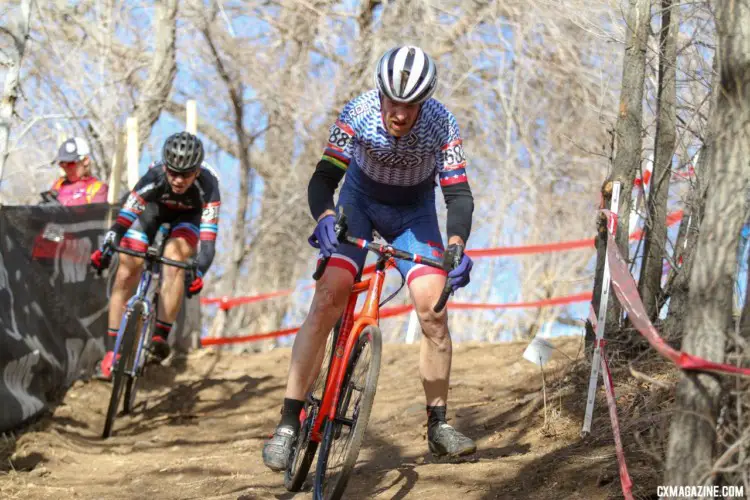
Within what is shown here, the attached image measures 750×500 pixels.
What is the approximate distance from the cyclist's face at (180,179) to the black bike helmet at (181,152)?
0.34ft

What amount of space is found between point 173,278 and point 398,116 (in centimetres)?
395

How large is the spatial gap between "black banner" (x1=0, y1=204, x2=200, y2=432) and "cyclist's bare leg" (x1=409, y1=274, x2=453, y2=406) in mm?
3245

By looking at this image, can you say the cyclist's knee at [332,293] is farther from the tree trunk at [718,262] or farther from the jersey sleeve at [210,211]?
the jersey sleeve at [210,211]

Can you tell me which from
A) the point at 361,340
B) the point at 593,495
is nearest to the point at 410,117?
the point at 361,340

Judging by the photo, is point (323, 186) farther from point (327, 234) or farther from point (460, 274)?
point (460, 274)

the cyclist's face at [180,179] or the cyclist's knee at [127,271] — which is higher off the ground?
the cyclist's face at [180,179]

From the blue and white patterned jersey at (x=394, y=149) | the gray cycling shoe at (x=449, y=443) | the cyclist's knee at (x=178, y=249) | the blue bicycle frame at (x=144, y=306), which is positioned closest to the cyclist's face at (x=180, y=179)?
the cyclist's knee at (x=178, y=249)

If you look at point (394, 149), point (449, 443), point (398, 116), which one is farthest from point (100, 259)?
point (449, 443)

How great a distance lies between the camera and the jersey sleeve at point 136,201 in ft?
26.1

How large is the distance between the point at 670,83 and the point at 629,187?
71cm

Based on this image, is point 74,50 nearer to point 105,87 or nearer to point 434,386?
point 105,87

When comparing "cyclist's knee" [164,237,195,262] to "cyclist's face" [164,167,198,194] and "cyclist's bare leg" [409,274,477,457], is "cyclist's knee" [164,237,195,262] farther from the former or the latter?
"cyclist's bare leg" [409,274,477,457]

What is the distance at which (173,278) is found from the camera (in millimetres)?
8211

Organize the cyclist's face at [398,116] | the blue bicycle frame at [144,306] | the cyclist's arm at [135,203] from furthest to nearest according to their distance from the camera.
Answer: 1. the cyclist's arm at [135,203]
2. the blue bicycle frame at [144,306]
3. the cyclist's face at [398,116]
